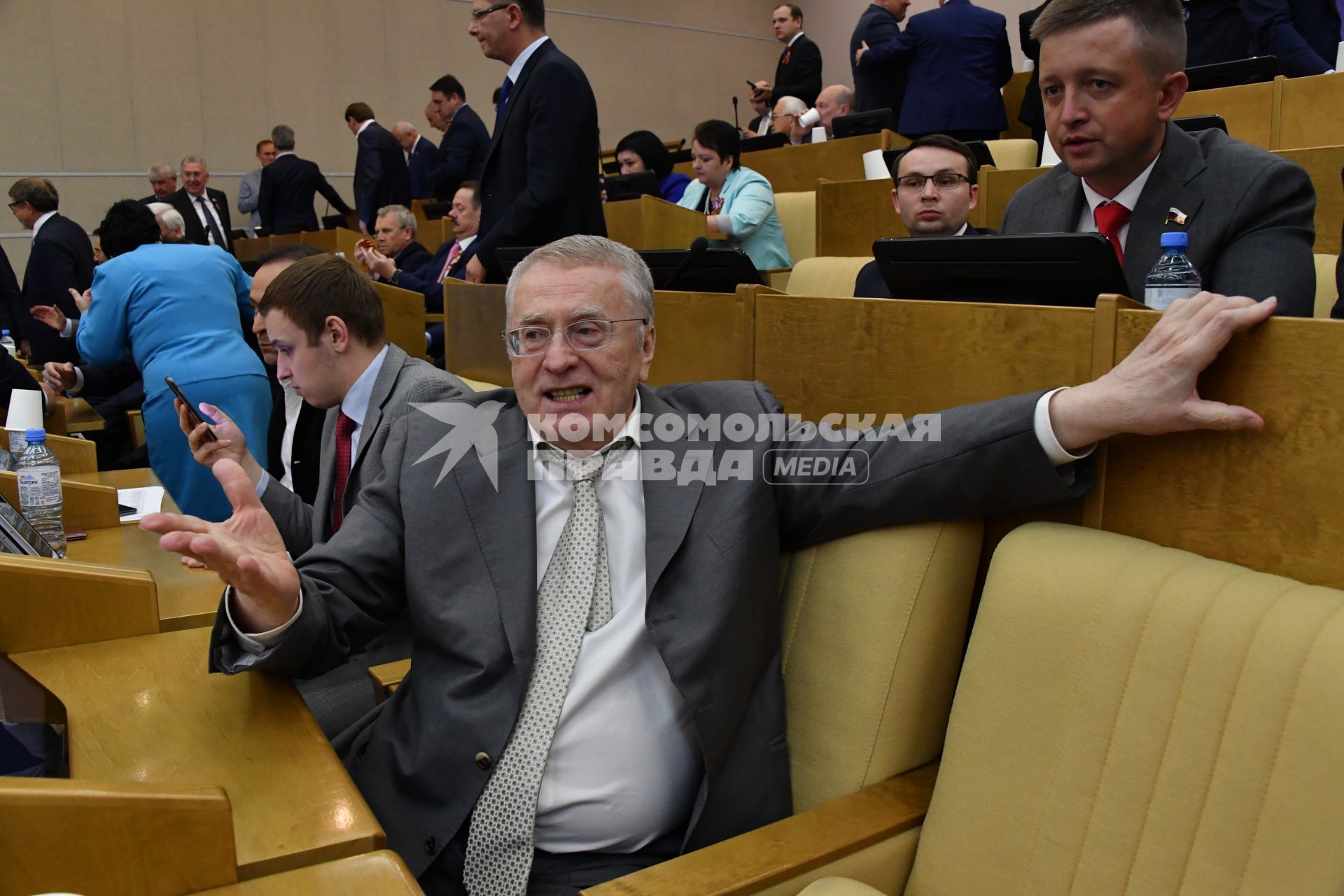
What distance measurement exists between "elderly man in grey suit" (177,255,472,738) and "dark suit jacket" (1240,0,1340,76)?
10.1 feet

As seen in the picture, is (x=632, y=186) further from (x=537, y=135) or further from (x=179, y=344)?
A: (x=179, y=344)

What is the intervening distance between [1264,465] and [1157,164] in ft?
2.27

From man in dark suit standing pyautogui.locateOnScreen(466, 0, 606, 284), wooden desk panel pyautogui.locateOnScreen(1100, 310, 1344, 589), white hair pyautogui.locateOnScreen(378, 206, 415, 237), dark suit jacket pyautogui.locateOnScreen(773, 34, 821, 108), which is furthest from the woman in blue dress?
wooden desk panel pyautogui.locateOnScreen(1100, 310, 1344, 589)

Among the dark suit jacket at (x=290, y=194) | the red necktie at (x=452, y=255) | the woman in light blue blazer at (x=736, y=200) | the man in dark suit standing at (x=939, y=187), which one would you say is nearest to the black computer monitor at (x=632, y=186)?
the woman in light blue blazer at (x=736, y=200)

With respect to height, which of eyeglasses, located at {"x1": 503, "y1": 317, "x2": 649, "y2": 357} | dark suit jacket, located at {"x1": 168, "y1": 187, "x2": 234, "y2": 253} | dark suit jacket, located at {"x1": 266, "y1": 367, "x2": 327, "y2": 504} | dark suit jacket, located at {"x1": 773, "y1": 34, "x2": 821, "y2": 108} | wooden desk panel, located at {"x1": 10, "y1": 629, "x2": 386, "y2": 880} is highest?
dark suit jacket, located at {"x1": 773, "y1": 34, "x2": 821, "y2": 108}

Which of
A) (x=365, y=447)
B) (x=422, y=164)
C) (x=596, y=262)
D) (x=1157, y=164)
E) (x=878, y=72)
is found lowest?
(x=365, y=447)

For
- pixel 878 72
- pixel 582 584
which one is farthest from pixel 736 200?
pixel 582 584

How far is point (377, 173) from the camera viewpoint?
7242 millimetres

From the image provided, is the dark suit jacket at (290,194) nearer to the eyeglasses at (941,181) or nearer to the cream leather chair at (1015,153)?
the cream leather chair at (1015,153)

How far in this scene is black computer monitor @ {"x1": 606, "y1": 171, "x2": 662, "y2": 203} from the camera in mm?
5105

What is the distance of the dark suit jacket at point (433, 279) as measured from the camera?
426 cm

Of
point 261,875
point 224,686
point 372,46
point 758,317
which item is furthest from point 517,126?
point 372,46

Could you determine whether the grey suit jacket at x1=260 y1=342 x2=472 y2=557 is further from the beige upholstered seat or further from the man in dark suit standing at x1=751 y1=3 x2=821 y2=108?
the man in dark suit standing at x1=751 y1=3 x2=821 y2=108

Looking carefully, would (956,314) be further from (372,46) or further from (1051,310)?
(372,46)
